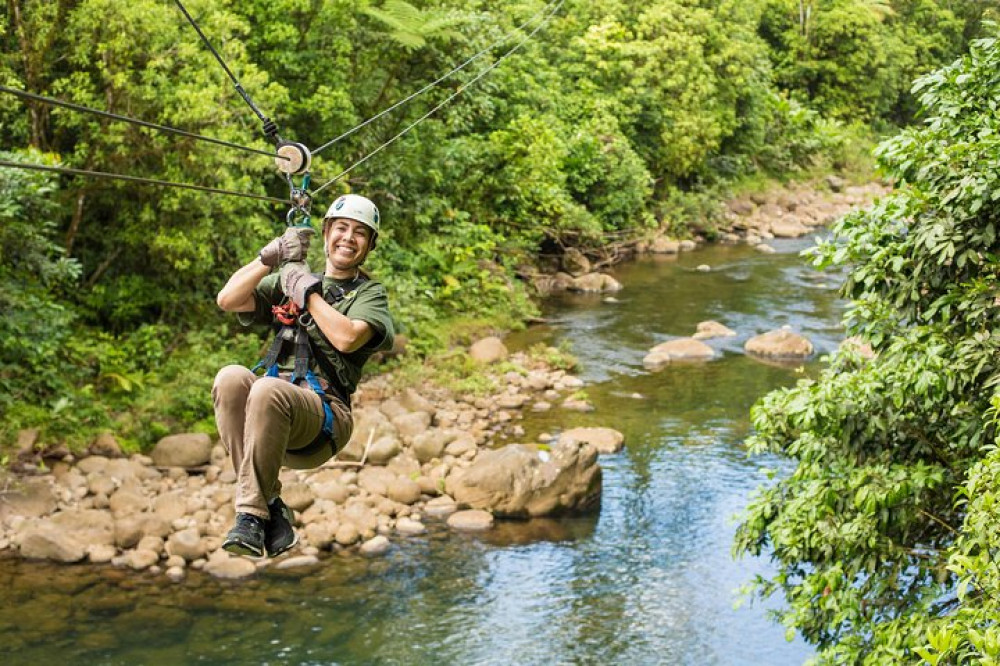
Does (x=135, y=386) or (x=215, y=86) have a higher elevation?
(x=215, y=86)

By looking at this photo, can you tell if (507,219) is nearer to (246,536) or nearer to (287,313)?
(287,313)

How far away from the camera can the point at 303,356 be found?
17.0 feet

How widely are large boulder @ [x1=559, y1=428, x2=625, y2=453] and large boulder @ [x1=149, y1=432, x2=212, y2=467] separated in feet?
16.3

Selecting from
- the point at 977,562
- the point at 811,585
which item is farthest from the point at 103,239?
the point at 977,562

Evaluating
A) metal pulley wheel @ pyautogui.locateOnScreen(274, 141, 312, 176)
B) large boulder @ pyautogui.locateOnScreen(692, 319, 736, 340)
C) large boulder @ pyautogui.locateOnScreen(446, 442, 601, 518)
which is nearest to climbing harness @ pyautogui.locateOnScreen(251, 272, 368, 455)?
metal pulley wheel @ pyautogui.locateOnScreen(274, 141, 312, 176)

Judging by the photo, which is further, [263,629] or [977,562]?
[263,629]

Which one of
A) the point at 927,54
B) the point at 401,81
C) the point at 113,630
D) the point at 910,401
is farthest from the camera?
the point at 927,54

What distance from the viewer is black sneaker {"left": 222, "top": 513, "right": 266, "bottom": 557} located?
15.7ft

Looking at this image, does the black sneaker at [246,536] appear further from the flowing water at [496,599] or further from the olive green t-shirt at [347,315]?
the flowing water at [496,599]

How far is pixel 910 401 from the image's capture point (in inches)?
286

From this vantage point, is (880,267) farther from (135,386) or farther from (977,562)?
(135,386)

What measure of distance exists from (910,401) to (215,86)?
9601 mm

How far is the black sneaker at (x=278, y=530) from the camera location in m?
5.00

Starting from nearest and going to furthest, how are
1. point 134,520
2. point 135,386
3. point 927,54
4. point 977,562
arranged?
point 977,562
point 134,520
point 135,386
point 927,54
